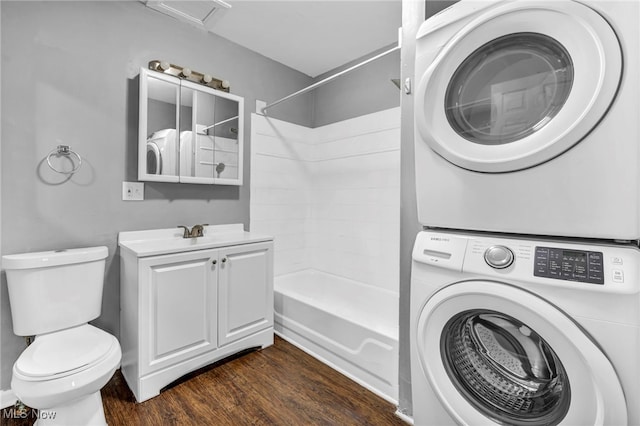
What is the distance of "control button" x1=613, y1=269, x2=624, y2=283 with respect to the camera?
0.75 metres

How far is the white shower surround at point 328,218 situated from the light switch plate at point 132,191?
0.89m

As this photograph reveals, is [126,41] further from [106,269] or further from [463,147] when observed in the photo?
[463,147]

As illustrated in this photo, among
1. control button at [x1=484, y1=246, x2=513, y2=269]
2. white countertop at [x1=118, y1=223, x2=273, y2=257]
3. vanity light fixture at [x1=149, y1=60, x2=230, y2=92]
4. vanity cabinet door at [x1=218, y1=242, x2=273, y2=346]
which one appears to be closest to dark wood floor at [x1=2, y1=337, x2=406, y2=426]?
vanity cabinet door at [x1=218, y1=242, x2=273, y2=346]

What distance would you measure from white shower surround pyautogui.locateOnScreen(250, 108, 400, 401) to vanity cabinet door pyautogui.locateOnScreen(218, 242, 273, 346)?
247 millimetres

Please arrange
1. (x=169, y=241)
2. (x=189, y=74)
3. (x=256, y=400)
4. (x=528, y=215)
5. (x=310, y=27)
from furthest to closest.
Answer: (x=310, y=27) < (x=189, y=74) < (x=169, y=241) < (x=256, y=400) < (x=528, y=215)

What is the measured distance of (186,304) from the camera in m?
1.75

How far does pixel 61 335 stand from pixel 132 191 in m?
0.89

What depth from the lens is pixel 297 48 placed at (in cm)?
257

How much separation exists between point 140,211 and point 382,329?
5.74 feet

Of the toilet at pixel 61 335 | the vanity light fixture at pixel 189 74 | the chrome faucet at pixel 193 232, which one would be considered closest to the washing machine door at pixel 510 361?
the toilet at pixel 61 335

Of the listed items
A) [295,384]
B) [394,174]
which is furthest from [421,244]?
[394,174]

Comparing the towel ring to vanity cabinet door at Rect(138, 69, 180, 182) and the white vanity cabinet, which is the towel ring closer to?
vanity cabinet door at Rect(138, 69, 180, 182)

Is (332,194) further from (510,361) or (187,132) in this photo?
(510,361)

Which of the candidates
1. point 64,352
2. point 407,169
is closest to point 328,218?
point 407,169
